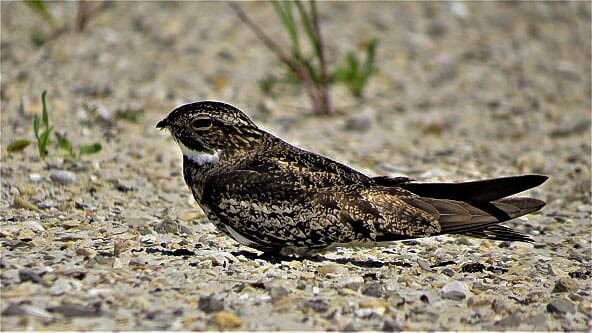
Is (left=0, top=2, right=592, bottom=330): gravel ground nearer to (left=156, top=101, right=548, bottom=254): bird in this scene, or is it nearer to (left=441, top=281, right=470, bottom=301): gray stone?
(left=441, top=281, right=470, bottom=301): gray stone

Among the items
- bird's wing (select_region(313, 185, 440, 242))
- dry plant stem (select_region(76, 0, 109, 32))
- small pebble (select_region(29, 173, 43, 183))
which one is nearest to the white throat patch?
bird's wing (select_region(313, 185, 440, 242))

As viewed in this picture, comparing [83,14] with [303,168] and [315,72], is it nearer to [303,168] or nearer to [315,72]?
[315,72]

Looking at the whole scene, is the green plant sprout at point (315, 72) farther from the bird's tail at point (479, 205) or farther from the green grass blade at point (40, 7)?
the bird's tail at point (479, 205)

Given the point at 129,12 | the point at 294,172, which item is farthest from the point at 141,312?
the point at 129,12

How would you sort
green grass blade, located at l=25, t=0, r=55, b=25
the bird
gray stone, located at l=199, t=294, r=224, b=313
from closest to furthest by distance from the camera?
gray stone, located at l=199, t=294, r=224, b=313 < the bird < green grass blade, located at l=25, t=0, r=55, b=25

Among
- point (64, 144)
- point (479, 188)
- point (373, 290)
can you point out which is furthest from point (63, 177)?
point (479, 188)

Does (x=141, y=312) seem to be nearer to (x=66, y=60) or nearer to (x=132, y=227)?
(x=132, y=227)

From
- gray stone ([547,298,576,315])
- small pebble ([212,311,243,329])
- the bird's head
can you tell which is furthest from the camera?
the bird's head

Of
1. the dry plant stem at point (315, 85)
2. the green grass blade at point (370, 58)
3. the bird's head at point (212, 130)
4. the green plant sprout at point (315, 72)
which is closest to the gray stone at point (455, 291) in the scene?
the bird's head at point (212, 130)
